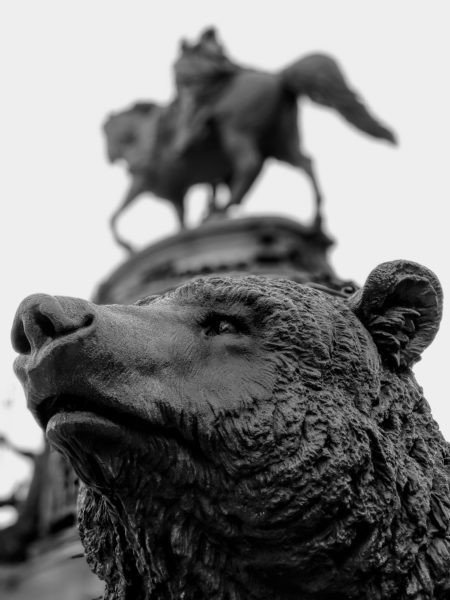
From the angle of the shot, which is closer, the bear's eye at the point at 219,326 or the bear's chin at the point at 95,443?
the bear's chin at the point at 95,443

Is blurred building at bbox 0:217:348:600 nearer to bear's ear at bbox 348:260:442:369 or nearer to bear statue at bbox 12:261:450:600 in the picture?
bear's ear at bbox 348:260:442:369

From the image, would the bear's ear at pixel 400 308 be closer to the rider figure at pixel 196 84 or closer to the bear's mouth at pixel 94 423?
the bear's mouth at pixel 94 423

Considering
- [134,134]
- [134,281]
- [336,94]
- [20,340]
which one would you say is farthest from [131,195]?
[20,340]

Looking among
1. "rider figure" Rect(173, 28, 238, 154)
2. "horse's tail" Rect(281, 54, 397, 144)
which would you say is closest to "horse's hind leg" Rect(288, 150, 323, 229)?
"horse's tail" Rect(281, 54, 397, 144)

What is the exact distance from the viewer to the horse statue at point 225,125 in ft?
26.9

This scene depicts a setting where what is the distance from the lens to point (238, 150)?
8.35 metres

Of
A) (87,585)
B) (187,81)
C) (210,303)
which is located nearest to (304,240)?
(187,81)

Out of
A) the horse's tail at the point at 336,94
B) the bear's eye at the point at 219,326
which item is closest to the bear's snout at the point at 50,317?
the bear's eye at the point at 219,326

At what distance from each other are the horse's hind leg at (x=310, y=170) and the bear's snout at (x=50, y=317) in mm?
6329

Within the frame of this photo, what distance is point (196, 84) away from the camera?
8.60 meters

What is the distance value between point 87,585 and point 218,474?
4963 mm

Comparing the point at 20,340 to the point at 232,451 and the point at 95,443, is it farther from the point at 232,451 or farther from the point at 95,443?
the point at 232,451

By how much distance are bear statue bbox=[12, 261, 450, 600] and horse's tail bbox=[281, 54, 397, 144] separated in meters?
6.41

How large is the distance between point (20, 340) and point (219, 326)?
0.39 meters
